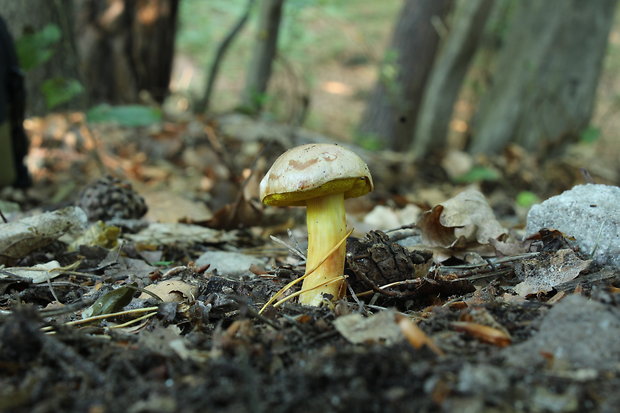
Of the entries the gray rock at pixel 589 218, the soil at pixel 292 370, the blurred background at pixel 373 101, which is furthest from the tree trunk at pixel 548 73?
the soil at pixel 292 370

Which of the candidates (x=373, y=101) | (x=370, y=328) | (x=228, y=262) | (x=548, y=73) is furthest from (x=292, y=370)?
(x=373, y=101)

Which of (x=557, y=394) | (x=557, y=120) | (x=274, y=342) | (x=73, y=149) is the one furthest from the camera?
(x=557, y=120)

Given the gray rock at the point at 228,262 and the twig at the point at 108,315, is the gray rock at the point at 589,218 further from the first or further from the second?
the twig at the point at 108,315

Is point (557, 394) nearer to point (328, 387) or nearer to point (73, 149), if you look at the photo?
point (328, 387)

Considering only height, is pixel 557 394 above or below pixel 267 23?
below

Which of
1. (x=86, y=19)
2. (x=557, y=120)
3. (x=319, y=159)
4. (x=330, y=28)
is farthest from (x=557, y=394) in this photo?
(x=330, y=28)

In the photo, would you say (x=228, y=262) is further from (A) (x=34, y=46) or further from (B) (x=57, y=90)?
(A) (x=34, y=46)
